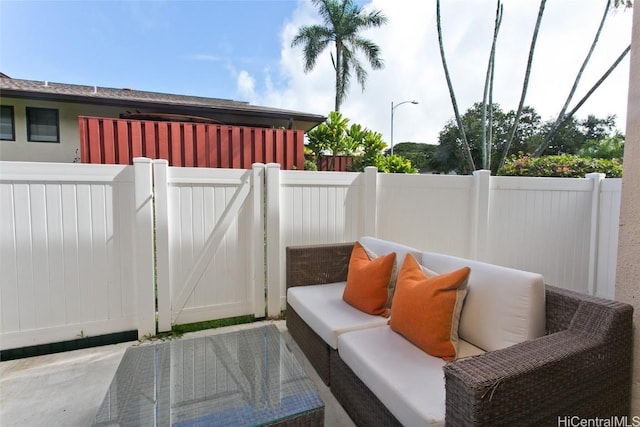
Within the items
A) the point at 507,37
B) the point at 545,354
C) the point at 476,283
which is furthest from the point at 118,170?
the point at 507,37

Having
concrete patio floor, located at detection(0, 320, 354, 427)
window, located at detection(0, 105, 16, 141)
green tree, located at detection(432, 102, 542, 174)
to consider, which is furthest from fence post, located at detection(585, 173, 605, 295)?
green tree, located at detection(432, 102, 542, 174)

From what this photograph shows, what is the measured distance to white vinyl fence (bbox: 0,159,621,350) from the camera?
2.63 meters

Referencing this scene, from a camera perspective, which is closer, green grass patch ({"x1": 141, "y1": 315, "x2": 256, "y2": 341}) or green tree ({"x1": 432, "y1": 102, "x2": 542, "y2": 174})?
green grass patch ({"x1": 141, "y1": 315, "x2": 256, "y2": 341})

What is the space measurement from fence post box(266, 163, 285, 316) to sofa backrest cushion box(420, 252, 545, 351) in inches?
80.1

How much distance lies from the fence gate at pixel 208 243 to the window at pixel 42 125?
667 centimetres

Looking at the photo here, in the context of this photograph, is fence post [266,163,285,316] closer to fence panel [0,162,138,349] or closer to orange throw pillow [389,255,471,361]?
fence panel [0,162,138,349]

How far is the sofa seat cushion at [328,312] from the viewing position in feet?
6.69

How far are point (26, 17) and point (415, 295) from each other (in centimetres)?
706

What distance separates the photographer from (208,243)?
10.5ft

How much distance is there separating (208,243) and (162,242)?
41 centimetres

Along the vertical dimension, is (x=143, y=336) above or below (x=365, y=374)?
below

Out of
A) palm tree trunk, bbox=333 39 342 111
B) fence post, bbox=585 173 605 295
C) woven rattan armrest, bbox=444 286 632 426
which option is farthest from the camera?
palm tree trunk, bbox=333 39 342 111

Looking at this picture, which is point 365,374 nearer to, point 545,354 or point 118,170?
point 545,354

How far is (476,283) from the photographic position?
1.77 m
